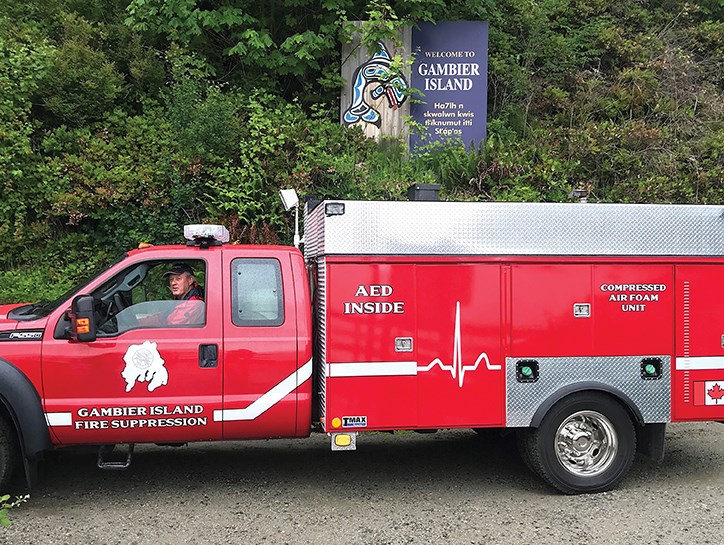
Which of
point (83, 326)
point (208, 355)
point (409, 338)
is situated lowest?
point (208, 355)

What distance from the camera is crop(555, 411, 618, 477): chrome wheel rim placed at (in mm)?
6012

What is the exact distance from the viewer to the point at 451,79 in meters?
→ 13.1

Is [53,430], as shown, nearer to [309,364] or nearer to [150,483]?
[150,483]

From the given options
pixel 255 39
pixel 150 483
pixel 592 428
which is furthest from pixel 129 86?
pixel 592 428

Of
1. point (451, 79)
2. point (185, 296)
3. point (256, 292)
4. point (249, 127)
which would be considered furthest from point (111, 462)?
point (451, 79)

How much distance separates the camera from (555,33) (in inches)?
616

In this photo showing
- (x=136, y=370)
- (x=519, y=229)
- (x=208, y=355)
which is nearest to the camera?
(x=136, y=370)

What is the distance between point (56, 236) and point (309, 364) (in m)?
6.83

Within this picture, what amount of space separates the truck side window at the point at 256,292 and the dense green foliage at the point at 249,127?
4823mm

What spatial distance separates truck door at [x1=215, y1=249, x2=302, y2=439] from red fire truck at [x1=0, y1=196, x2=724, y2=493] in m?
0.01

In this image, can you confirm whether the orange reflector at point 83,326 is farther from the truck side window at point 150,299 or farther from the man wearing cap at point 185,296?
the man wearing cap at point 185,296

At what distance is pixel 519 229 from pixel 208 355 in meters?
2.73

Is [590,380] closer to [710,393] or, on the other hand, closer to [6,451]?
[710,393]

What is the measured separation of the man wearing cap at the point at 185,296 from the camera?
5.66 meters
